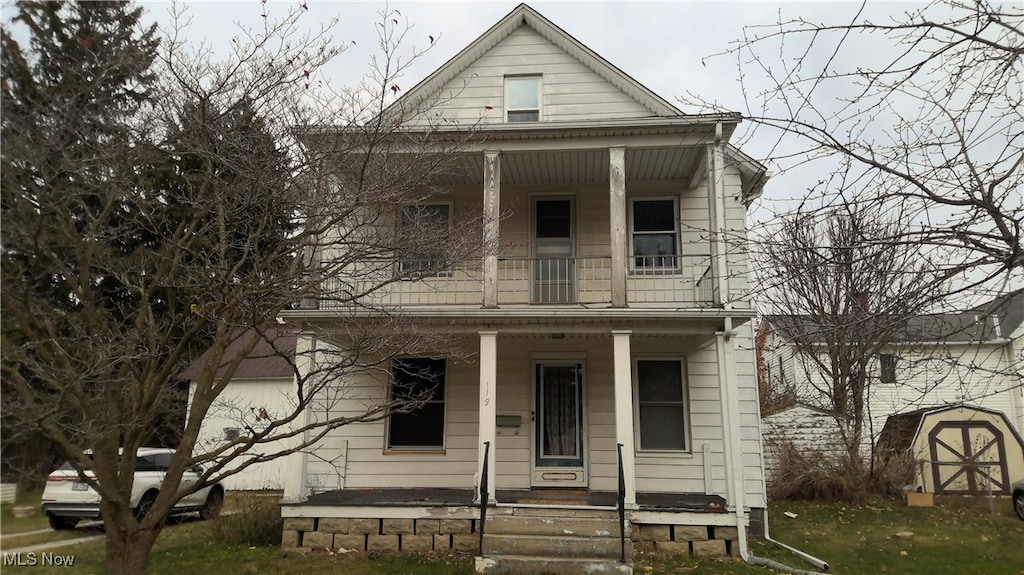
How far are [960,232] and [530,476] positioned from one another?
8129 mm

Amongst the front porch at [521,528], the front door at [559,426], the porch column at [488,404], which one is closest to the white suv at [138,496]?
the front porch at [521,528]

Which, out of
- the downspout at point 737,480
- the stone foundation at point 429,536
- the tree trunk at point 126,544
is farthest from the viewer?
the stone foundation at point 429,536

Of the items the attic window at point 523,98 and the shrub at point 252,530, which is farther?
the attic window at point 523,98

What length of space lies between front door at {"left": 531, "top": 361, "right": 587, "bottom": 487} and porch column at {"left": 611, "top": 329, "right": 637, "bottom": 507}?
153 centimetres

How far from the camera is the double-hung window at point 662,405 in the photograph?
10969mm

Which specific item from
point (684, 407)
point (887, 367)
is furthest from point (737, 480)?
point (887, 367)

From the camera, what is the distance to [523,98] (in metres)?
12.1

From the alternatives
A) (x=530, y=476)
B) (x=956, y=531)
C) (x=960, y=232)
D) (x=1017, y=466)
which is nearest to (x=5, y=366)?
(x=960, y=232)

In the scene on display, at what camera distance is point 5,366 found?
195 inches

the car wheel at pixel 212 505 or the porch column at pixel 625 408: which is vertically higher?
the porch column at pixel 625 408

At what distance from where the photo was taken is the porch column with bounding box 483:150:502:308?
9615mm

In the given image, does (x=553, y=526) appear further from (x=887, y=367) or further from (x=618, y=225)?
(x=887, y=367)

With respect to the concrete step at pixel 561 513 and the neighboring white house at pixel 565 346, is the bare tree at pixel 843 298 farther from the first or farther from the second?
the concrete step at pixel 561 513

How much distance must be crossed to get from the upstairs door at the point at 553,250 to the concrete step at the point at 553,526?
3908mm
